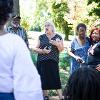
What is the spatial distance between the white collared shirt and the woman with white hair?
15.7 ft

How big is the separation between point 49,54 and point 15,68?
4.90 metres

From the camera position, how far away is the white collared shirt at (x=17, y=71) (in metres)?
3.40

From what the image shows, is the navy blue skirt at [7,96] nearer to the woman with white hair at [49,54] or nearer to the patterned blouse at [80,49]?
the woman with white hair at [49,54]

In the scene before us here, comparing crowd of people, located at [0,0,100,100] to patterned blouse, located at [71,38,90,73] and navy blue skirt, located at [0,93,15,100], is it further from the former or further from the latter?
patterned blouse, located at [71,38,90,73]

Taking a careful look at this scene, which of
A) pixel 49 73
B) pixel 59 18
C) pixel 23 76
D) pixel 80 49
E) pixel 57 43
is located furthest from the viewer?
pixel 59 18

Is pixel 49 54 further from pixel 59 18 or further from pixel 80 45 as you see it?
pixel 59 18

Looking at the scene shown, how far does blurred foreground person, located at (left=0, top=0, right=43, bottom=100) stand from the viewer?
3.40 metres

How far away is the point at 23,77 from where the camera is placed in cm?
339

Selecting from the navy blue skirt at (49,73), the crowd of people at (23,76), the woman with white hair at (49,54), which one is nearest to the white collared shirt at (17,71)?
the crowd of people at (23,76)

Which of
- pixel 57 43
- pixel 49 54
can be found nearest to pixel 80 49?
pixel 57 43

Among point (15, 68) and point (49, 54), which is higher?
point (15, 68)

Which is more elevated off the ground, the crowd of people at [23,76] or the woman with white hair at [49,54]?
the crowd of people at [23,76]

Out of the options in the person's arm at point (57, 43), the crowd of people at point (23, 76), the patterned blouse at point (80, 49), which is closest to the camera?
the crowd of people at point (23, 76)

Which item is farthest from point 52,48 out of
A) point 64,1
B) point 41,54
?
point 64,1
